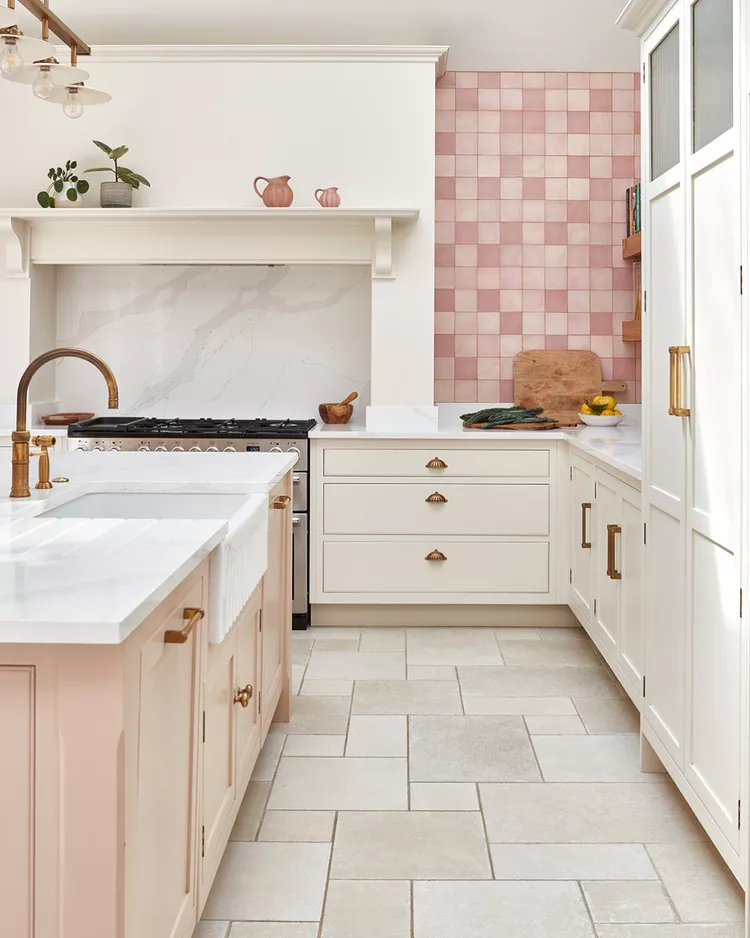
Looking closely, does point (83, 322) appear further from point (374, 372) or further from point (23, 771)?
point (23, 771)

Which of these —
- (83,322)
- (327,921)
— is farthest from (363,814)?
(83,322)

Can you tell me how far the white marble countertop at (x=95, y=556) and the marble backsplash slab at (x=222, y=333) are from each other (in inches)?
89.0

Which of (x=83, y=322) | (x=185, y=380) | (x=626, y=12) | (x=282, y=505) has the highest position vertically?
(x=626, y=12)

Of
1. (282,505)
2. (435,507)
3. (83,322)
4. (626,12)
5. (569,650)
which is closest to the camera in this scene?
(626,12)

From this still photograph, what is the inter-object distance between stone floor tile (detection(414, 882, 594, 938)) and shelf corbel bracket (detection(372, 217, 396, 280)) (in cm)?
296

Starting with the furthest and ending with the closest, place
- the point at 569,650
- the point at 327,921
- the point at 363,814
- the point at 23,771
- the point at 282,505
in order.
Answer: the point at 569,650
the point at 282,505
the point at 363,814
the point at 327,921
the point at 23,771

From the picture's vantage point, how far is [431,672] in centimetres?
367

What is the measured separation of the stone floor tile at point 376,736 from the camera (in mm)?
2879

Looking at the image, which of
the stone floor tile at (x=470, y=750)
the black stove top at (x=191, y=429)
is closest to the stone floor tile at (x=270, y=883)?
the stone floor tile at (x=470, y=750)

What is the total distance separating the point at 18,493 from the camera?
2016 millimetres

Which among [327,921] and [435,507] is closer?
[327,921]

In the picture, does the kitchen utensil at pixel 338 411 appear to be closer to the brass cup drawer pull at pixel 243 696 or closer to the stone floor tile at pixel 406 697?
the stone floor tile at pixel 406 697

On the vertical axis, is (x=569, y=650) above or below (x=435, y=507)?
below

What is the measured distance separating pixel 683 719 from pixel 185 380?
3.22 metres
